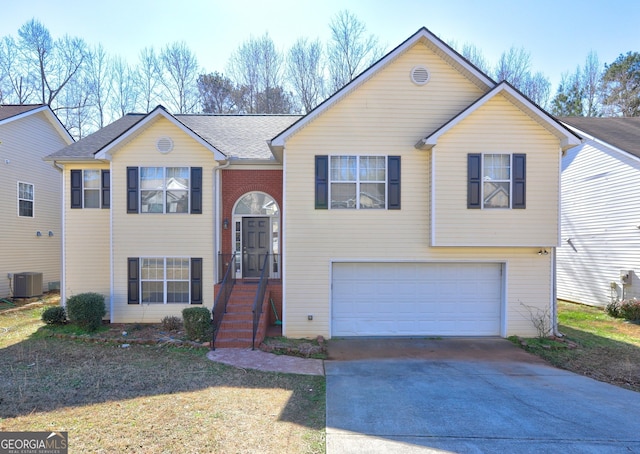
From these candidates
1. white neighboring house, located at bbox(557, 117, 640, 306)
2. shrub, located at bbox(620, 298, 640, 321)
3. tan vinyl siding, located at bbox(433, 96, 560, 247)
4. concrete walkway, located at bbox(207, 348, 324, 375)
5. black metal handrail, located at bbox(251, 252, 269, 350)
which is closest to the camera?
concrete walkway, located at bbox(207, 348, 324, 375)

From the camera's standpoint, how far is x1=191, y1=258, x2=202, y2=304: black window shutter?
34.5ft

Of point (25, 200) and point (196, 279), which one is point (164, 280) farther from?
point (25, 200)

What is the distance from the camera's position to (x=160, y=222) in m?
10.5

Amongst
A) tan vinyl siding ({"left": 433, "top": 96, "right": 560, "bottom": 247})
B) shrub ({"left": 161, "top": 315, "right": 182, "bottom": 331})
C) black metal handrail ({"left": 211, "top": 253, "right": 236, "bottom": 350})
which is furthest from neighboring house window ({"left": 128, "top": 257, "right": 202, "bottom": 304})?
tan vinyl siding ({"left": 433, "top": 96, "right": 560, "bottom": 247})

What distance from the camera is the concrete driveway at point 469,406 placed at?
453cm

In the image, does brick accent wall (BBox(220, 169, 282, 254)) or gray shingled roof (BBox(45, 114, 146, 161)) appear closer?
gray shingled roof (BBox(45, 114, 146, 161))

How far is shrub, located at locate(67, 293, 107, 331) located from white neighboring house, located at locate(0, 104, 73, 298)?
5.77 metres

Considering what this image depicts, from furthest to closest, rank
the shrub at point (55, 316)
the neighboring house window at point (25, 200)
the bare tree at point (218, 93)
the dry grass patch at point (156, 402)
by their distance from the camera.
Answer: the bare tree at point (218, 93) → the neighboring house window at point (25, 200) → the shrub at point (55, 316) → the dry grass patch at point (156, 402)

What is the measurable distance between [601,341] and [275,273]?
361 inches

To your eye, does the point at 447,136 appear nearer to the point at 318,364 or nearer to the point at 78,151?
the point at 318,364

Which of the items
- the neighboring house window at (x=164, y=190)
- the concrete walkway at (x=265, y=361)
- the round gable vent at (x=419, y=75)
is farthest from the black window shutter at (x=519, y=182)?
the neighboring house window at (x=164, y=190)

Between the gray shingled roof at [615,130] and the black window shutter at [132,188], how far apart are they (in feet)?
54.0

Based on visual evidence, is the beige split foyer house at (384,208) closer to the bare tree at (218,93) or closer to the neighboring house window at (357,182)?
the neighboring house window at (357,182)

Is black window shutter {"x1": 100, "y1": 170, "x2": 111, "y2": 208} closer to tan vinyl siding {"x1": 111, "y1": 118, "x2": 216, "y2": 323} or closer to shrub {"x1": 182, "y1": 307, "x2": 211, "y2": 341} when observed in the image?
tan vinyl siding {"x1": 111, "y1": 118, "x2": 216, "y2": 323}
